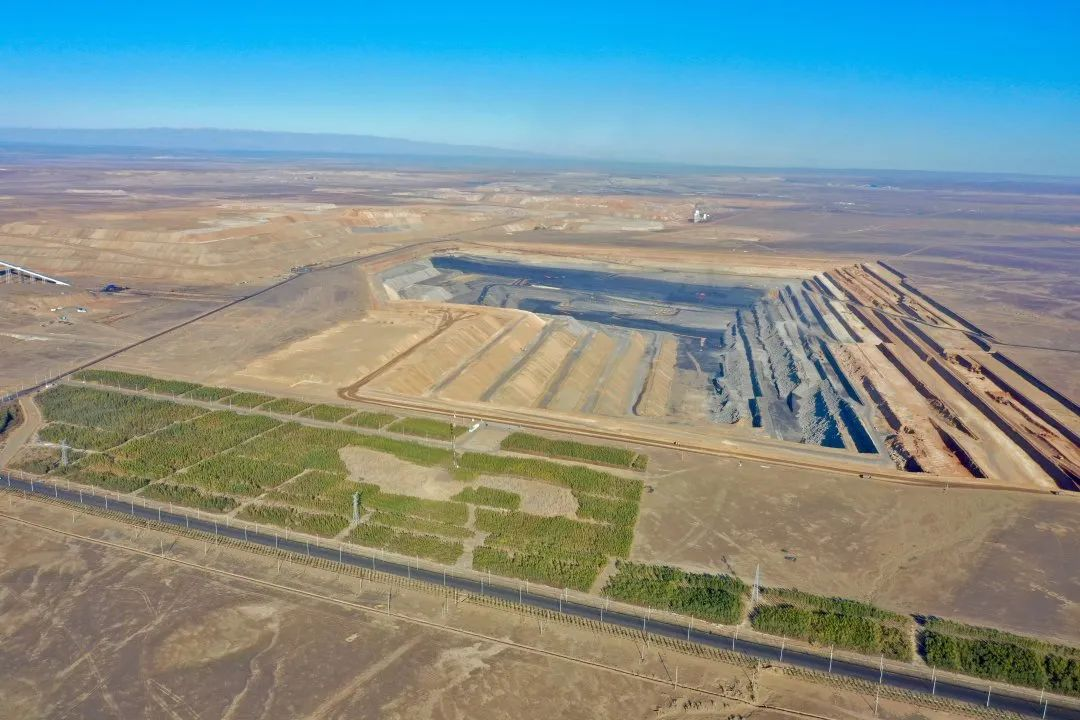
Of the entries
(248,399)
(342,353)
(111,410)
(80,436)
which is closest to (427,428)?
(248,399)

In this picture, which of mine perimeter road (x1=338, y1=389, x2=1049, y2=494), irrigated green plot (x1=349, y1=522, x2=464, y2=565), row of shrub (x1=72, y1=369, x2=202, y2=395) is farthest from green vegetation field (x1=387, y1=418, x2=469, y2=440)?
row of shrub (x1=72, y1=369, x2=202, y2=395)

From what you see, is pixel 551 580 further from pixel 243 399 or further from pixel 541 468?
pixel 243 399

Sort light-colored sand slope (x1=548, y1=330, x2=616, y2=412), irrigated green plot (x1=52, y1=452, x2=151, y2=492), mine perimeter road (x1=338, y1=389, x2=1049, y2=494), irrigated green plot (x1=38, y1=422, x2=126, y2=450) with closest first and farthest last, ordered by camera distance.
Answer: irrigated green plot (x1=52, y1=452, x2=151, y2=492)
mine perimeter road (x1=338, y1=389, x2=1049, y2=494)
irrigated green plot (x1=38, y1=422, x2=126, y2=450)
light-colored sand slope (x1=548, y1=330, x2=616, y2=412)

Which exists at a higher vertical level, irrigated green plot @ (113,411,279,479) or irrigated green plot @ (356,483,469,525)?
irrigated green plot @ (113,411,279,479)

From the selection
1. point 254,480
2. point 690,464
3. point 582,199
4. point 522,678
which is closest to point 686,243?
point 582,199

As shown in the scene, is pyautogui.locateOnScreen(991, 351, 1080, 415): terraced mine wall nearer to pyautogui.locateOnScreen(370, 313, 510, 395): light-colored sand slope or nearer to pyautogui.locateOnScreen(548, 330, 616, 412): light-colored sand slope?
pyautogui.locateOnScreen(548, 330, 616, 412): light-colored sand slope

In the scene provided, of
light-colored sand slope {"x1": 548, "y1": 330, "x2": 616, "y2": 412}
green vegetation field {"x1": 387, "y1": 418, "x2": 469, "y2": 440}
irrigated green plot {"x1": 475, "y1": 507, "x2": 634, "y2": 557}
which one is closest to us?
irrigated green plot {"x1": 475, "y1": 507, "x2": 634, "y2": 557}

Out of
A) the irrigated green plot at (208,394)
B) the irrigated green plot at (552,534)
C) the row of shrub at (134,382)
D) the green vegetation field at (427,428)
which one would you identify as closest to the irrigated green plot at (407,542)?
the irrigated green plot at (552,534)
